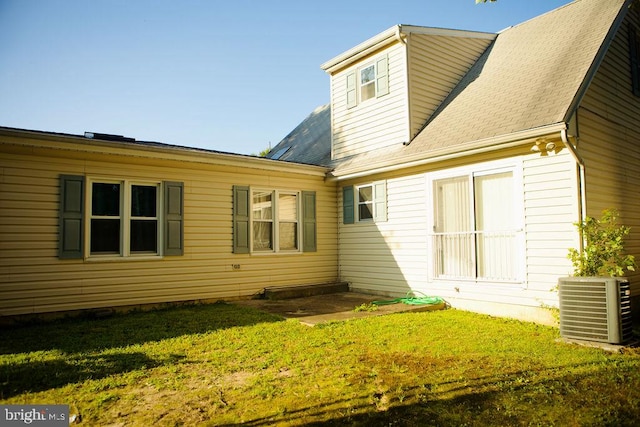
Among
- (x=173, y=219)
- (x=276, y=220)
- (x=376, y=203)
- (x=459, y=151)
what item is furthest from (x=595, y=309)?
(x=173, y=219)

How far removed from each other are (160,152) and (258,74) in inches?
430

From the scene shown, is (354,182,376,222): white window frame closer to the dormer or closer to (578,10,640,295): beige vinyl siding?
the dormer

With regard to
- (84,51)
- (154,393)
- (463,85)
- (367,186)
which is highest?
(84,51)

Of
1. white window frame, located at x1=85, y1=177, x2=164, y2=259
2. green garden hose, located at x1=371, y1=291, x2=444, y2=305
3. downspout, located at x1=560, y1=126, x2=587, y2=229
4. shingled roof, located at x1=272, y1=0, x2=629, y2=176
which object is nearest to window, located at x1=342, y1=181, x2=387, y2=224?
shingled roof, located at x1=272, y1=0, x2=629, y2=176

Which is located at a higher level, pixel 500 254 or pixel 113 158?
pixel 113 158

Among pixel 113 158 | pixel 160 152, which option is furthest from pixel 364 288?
pixel 113 158

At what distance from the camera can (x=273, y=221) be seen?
9.71 meters

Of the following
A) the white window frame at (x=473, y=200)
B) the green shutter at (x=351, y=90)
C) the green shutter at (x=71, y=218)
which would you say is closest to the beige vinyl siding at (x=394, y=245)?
the white window frame at (x=473, y=200)

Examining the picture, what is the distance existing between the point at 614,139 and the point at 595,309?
414cm

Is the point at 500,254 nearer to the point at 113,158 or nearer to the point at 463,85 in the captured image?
the point at 463,85

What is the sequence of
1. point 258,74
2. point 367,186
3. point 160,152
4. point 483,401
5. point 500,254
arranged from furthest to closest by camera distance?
point 258,74, point 367,186, point 160,152, point 500,254, point 483,401

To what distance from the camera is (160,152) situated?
25.6ft

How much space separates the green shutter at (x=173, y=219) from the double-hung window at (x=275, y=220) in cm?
173

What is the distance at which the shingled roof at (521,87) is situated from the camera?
22.3 ft
